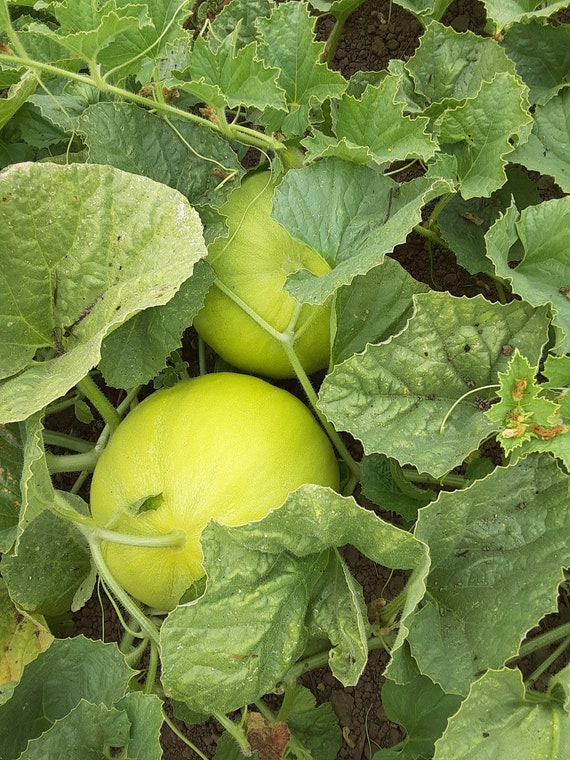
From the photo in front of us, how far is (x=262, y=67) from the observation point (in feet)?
4.10

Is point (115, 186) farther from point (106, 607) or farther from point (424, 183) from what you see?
point (106, 607)

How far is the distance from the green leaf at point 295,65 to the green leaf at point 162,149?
0.15m

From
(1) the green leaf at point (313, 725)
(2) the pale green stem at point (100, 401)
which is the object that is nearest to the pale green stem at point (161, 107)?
(2) the pale green stem at point (100, 401)

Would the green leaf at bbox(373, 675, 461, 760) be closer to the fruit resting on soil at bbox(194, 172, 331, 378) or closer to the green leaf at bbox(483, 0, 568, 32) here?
the fruit resting on soil at bbox(194, 172, 331, 378)

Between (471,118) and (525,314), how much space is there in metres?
0.36

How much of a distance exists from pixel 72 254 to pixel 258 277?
339 mm

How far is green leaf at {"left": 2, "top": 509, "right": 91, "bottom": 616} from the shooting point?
61.3 inches

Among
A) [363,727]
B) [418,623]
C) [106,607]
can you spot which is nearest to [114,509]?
[418,623]

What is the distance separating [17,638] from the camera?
5.42 ft

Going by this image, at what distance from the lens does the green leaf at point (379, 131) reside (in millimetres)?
1279

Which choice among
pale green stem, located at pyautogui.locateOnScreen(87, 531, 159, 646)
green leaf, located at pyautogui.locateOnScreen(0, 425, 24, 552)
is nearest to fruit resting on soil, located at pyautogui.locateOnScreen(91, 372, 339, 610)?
pale green stem, located at pyautogui.locateOnScreen(87, 531, 159, 646)

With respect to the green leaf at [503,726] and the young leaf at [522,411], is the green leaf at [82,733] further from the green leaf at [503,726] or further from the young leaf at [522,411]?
the young leaf at [522,411]

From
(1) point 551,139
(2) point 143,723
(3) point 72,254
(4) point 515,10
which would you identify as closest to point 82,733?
(2) point 143,723

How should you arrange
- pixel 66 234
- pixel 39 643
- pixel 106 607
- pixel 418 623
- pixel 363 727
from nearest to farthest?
pixel 418 623, pixel 66 234, pixel 39 643, pixel 363 727, pixel 106 607
